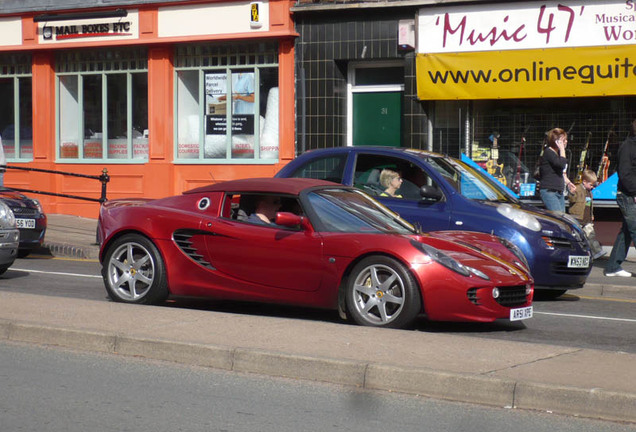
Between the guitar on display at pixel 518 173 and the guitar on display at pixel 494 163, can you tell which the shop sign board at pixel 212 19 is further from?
the guitar on display at pixel 518 173

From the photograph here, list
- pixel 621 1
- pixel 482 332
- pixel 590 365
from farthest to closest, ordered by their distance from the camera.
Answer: pixel 621 1 < pixel 482 332 < pixel 590 365

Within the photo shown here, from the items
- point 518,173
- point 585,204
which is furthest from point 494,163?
point 585,204

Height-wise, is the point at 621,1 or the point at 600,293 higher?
the point at 621,1

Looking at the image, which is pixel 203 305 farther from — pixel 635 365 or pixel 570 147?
pixel 570 147

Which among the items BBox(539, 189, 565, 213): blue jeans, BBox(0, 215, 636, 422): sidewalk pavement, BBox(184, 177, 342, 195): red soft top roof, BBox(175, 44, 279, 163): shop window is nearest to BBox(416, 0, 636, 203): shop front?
BBox(539, 189, 565, 213): blue jeans

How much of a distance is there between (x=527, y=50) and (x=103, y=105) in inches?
362

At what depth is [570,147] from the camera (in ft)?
56.0

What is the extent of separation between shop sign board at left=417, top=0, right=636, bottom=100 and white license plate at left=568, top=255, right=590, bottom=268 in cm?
584

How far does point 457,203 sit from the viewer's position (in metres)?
11.4

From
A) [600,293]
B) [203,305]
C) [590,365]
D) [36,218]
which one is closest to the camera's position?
[590,365]

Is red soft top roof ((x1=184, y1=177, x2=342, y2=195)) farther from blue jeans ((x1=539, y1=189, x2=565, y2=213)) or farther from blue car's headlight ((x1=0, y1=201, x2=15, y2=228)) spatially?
blue jeans ((x1=539, y1=189, x2=565, y2=213))

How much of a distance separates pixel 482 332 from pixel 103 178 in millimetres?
9347

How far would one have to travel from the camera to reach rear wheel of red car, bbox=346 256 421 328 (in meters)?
8.56

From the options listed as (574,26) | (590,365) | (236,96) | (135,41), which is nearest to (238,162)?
(236,96)
